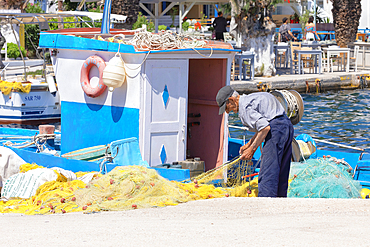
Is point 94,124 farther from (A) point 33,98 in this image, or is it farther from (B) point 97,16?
(B) point 97,16

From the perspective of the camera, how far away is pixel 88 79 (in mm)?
6879

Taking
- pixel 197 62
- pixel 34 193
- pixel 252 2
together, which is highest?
pixel 252 2

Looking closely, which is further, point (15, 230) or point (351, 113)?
point (351, 113)

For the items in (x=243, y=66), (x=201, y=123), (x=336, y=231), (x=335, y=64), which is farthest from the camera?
(x=335, y=64)

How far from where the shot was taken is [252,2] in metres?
17.9

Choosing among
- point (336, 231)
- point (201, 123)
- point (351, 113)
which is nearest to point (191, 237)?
point (336, 231)

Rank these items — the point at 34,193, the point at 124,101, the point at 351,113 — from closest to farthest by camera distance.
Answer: the point at 34,193 < the point at 124,101 < the point at 351,113

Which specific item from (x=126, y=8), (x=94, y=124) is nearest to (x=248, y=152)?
(x=94, y=124)

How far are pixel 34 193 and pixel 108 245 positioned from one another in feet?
9.25

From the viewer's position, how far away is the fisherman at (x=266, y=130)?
4562 mm

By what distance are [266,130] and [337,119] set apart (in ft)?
36.3

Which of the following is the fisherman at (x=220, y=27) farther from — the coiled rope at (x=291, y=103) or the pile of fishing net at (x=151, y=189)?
the pile of fishing net at (x=151, y=189)

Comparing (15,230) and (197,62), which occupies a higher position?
(197,62)

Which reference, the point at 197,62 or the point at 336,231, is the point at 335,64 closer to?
the point at 197,62
